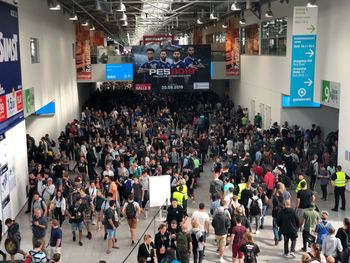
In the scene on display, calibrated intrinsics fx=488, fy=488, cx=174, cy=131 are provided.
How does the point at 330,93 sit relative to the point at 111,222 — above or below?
above

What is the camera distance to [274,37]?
23750 millimetres

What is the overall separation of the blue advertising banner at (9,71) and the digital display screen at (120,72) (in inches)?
589

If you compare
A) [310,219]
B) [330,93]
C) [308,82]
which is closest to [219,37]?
[330,93]

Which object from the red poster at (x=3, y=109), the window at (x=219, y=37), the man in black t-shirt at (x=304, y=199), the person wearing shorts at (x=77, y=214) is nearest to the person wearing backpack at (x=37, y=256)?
the person wearing shorts at (x=77, y=214)

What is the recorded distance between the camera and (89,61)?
96.6 ft

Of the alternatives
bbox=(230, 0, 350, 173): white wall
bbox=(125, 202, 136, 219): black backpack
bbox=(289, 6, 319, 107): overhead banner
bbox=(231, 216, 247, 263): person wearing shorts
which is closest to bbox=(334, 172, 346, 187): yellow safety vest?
bbox=(230, 0, 350, 173): white wall

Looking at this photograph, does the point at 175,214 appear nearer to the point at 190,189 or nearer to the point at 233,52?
the point at 190,189

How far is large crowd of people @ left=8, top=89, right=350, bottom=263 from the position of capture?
961cm

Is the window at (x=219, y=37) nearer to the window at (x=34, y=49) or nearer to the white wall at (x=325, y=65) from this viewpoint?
the white wall at (x=325, y=65)

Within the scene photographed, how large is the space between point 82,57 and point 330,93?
54.3 feet

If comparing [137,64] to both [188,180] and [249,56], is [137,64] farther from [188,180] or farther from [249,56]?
[188,180]

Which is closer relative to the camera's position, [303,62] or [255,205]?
[255,205]

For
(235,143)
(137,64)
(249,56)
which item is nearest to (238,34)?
(249,56)

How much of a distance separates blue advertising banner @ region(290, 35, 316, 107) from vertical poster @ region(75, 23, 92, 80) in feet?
51.6
